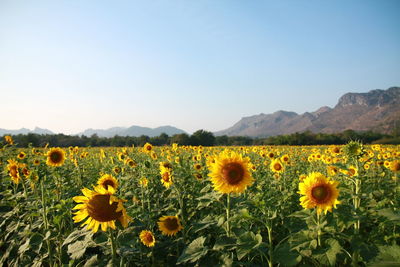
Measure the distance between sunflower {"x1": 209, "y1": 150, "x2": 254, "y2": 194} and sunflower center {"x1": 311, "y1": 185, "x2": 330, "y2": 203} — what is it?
68cm

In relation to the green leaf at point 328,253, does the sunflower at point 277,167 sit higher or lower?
higher

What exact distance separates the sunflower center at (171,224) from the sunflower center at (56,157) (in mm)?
3212

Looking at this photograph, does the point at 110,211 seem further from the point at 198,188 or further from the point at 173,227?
the point at 198,188

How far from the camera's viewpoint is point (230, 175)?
2824 mm

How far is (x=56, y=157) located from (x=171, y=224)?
3.36 metres

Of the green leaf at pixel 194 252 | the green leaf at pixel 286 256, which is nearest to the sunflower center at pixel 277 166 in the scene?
the green leaf at pixel 286 256

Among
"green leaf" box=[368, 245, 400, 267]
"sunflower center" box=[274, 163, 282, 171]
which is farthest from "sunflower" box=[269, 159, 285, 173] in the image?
"green leaf" box=[368, 245, 400, 267]

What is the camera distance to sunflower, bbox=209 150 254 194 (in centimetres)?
279

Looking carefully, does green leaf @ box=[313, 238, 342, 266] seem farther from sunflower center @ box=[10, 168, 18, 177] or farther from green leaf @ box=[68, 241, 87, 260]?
sunflower center @ box=[10, 168, 18, 177]

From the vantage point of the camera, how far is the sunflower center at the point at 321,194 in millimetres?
2664

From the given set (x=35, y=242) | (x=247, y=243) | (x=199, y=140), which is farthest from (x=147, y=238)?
(x=199, y=140)

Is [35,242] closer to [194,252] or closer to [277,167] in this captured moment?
[194,252]

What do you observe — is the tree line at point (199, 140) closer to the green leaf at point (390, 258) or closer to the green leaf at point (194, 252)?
the green leaf at point (194, 252)

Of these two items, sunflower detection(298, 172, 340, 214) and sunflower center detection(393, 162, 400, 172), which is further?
sunflower center detection(393, 162, 400, 172)
